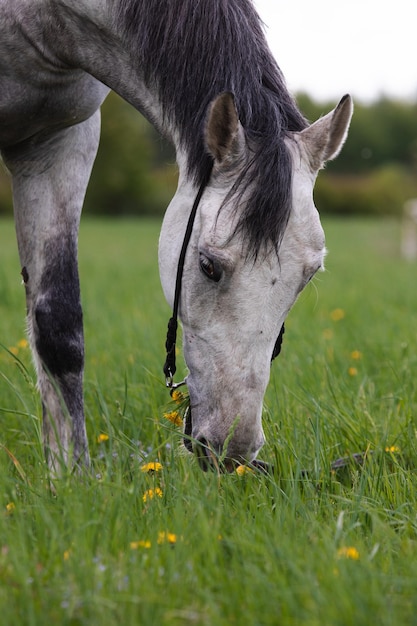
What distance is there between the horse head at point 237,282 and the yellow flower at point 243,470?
24 mm

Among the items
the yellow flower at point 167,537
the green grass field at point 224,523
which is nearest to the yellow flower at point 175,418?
the green grass field at point 224,523

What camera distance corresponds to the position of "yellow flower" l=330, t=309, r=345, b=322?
603 cm

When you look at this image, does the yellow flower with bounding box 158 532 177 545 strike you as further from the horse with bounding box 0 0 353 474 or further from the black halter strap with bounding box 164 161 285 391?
the black halter strap with bounding box 164 161 285 391

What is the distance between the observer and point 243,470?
222cm

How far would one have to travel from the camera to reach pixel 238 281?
2.14m

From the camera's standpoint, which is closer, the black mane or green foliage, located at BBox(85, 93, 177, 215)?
the black mane

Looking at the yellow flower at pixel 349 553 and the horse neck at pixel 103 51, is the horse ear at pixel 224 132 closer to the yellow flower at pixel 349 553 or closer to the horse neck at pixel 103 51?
the horse neck at pixel 103 51

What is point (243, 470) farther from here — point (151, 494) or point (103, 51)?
point (103, 51)

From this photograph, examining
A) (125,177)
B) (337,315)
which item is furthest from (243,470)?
(125,177)

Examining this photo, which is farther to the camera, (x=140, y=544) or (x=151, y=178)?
(x=151, y=178)

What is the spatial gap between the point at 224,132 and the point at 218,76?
0.77 feet

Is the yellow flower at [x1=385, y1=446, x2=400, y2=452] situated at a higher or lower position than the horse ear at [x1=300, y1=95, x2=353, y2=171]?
lower

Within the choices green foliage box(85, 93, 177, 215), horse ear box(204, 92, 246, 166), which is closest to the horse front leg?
horse ear box(204, 92, 246, 166)

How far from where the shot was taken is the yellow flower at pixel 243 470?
2.20 metres
